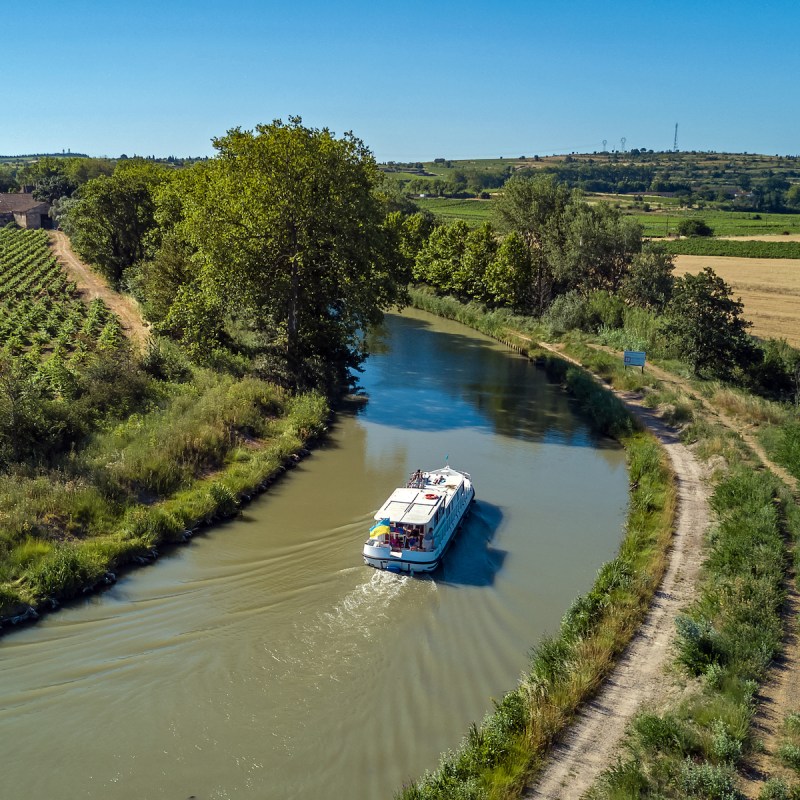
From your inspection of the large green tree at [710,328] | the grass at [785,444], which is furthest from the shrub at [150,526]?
the large green tree at [710,328]

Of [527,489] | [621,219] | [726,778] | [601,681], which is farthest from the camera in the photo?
[621,219]

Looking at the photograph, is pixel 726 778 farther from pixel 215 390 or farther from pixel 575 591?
pixel 215 390

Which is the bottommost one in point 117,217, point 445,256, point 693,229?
point 445,256

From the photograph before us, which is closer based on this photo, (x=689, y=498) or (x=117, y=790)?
(x=117, y=790)

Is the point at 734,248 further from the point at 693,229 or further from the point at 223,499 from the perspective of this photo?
the point at 223,499

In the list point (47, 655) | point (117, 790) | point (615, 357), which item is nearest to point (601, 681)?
point (117, 790)

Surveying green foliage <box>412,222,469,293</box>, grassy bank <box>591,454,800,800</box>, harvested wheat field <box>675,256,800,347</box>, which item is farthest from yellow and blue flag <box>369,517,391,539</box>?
green foliage <box>412,222,469,293</box>

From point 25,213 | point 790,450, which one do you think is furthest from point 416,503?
point 25,213

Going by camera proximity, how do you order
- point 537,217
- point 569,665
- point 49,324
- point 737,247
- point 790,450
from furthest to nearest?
point 737,247
point 537,217
point 49,324
point 790,450
point 569,665
